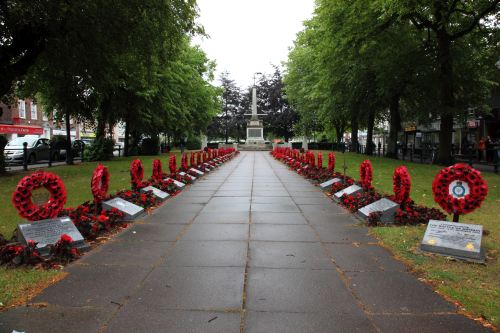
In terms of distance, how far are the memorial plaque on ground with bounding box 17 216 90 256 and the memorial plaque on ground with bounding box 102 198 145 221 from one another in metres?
1.91

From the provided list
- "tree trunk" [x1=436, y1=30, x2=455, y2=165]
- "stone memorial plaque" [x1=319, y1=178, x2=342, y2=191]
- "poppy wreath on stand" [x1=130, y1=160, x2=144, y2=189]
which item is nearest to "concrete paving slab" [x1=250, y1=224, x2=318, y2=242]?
"poppy wreath on stand" [x1=130, y1=160, x2=144, y2=189]

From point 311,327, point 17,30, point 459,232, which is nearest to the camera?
point 311,327

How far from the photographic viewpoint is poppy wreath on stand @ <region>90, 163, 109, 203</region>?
25.0 ft

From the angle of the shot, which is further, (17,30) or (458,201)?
(17,30)

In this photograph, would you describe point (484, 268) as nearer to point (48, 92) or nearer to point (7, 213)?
point (7, 213)

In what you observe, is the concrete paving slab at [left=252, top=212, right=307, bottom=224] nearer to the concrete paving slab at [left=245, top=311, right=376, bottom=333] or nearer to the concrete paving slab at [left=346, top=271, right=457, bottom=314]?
the concrete paving slab at [left=346, top=271, right=457, bottom=314]

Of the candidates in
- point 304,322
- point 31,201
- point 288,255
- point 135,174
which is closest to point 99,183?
point 31,201

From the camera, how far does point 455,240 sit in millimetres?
5816

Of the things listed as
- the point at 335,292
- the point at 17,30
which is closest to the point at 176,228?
the point at 335,292

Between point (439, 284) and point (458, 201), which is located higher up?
point (458, 201)

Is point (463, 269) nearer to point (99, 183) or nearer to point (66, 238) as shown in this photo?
point (66, 238)

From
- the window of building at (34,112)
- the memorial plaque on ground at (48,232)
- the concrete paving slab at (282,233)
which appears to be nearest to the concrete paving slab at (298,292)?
the concrete paving slab at (282,233)

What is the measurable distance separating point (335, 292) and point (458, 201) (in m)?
2.80

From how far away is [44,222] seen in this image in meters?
5.90
